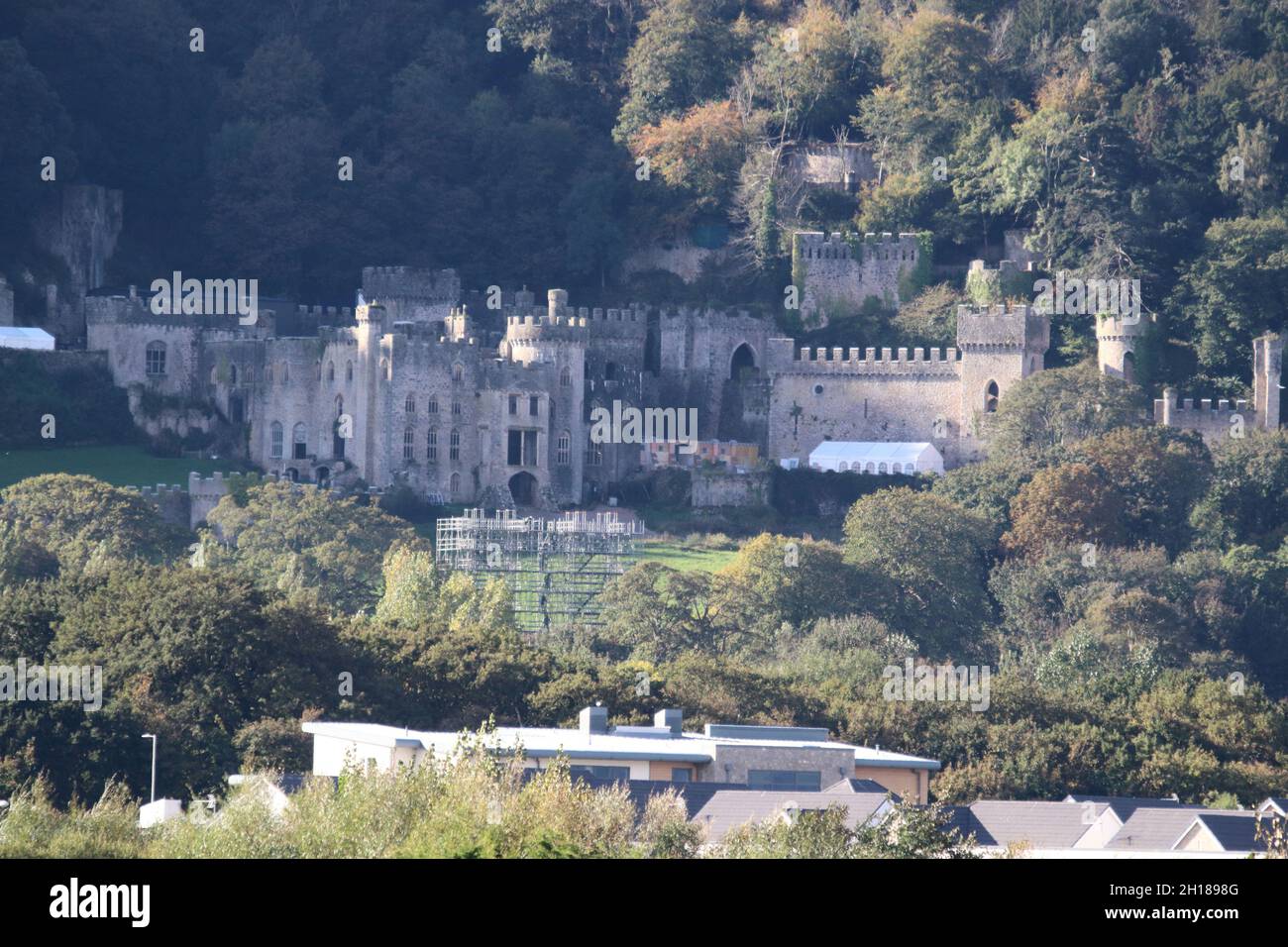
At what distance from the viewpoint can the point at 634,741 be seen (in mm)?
50188

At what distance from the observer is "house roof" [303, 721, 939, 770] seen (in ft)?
155

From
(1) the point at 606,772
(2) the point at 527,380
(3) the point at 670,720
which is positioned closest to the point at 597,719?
(3) the point at 670,720

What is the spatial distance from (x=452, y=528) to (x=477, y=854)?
161 ft

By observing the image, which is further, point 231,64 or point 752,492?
point 231,64

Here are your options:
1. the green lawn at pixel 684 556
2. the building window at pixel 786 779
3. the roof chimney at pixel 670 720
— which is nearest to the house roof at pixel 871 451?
the green lawn at pixel 684 556

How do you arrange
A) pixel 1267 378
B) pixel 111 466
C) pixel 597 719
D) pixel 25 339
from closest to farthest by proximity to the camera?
pixel 597 719, pixel 111 466, pixel 1267 378, pixel 25 339

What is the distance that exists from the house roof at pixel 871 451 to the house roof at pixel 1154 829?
1603 inches

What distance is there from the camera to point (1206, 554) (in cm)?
8094

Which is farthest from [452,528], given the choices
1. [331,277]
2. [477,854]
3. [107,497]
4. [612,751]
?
[477,854]

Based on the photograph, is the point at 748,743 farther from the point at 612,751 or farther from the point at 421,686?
the point at 421,686

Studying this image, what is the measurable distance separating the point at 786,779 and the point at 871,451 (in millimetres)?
38867

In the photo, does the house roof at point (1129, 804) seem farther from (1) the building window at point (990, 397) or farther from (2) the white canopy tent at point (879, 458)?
(1) the building window at point (990, 397)

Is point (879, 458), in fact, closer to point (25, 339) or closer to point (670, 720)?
point (25, 339)

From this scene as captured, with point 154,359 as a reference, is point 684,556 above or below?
below
